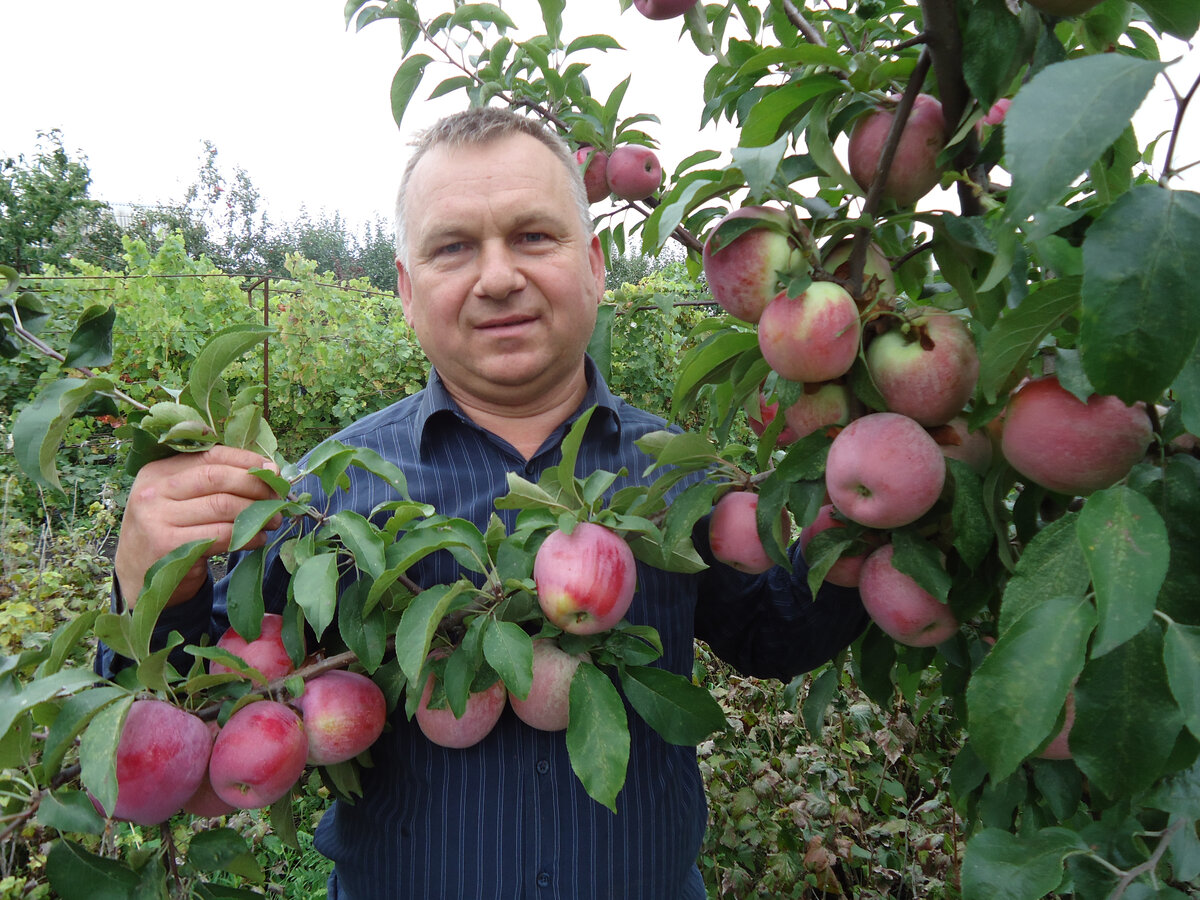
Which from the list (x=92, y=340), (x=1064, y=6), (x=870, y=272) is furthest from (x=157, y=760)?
(x=1064, y=6)

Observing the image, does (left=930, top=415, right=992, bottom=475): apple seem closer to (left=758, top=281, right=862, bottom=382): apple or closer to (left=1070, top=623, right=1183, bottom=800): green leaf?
(left=758, top=281, right=862, bottom=382): apple

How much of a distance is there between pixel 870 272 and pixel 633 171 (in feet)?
2.19

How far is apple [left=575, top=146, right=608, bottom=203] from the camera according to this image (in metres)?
1.29

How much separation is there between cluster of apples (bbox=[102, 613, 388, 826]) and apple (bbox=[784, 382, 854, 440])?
560 millimetres

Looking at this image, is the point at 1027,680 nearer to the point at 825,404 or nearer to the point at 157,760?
the point at 825,404

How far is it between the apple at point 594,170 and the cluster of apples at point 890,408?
28.0 inches

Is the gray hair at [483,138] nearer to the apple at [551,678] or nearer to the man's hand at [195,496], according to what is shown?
the man's hand at [195,496]

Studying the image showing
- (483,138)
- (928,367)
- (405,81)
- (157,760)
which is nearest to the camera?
(928,367)

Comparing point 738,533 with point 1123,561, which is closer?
point 1123,561

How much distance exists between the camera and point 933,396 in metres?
0.59

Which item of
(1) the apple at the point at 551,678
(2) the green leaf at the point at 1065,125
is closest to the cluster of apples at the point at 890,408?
(2) the green leaf at the point at 1065,125

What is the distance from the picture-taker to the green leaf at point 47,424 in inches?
26.0

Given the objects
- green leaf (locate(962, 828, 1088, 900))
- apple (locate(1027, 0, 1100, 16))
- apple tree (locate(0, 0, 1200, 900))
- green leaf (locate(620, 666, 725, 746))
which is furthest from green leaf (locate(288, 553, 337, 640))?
apple (locate(1027, 0, 1100, 16))

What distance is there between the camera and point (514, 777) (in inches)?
42.1
